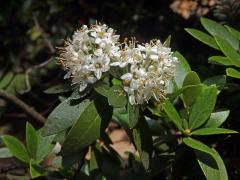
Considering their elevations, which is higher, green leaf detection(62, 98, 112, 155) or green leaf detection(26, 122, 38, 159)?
green leaf detection(62, 98, 112, 155)

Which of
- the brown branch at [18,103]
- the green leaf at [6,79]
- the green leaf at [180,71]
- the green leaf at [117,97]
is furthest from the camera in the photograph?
the green leaf at [6,79]

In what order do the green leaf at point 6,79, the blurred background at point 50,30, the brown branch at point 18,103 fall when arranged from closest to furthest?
1. the brown branch at point 18,103
2. the green leaf at point 6,79
3. the blurred background at point 50,30

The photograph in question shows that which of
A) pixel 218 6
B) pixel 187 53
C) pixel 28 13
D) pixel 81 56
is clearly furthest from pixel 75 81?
pixel 28 13

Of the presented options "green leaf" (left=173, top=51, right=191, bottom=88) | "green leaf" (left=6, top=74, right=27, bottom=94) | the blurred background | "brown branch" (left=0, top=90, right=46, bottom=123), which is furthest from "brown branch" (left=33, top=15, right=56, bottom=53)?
"green leaf" (left=173, top=51, right=191, bottom=88)

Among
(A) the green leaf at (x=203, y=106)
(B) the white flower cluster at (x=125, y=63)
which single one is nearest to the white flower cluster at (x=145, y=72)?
(B) the white flower cluster at (x=125, y=63)

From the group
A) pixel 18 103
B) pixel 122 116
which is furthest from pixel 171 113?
pixel 18 103

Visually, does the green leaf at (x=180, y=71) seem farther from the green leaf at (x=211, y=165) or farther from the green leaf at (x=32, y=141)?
the green leaf at (x=32, y=141)

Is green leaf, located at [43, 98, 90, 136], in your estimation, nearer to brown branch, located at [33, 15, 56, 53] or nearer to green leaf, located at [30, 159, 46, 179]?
green leaf, located at [30, 159, 46, 179]
